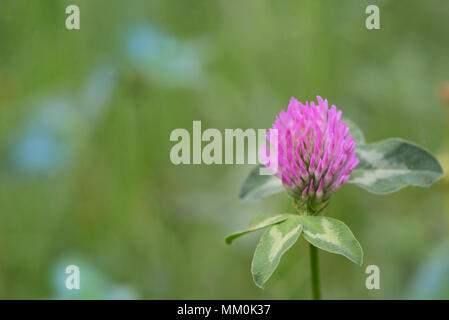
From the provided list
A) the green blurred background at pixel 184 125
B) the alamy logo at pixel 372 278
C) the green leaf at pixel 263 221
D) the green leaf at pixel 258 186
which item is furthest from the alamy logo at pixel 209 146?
the green leaf at pixel 263 221

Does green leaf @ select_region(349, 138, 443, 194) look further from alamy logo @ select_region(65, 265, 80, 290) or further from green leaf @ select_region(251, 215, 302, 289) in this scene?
alamy logo @ select_region(65, 265, 80, 290)

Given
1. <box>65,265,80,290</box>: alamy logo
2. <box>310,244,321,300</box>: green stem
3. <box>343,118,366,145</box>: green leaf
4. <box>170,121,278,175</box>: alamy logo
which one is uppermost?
<box>170,121,278,175</box>: alamy logo

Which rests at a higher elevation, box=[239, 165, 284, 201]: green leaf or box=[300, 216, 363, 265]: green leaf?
box=[239, 165, 284, 201]: green leaf

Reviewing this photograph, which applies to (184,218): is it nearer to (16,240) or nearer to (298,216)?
(16,240)

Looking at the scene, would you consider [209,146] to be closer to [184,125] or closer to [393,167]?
[184,125]

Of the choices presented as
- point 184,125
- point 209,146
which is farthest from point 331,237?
point 184,125

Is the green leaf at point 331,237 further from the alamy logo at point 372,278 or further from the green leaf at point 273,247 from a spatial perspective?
the alamy logo at point 372,278

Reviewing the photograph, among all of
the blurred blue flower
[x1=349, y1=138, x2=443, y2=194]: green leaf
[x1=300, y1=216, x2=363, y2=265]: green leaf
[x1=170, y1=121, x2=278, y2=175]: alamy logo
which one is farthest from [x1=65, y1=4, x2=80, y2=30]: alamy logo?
[x1=300, y1=216, x2=363, y2=265]: green leaf
